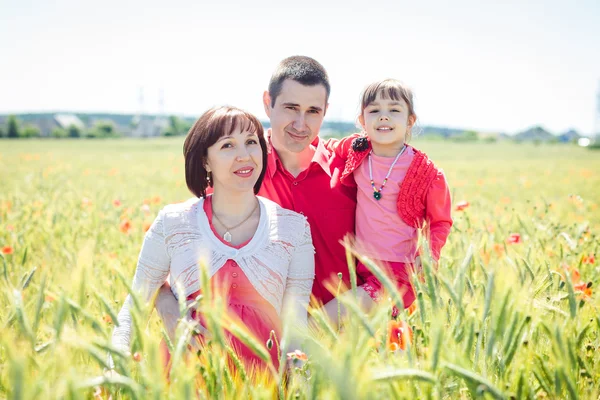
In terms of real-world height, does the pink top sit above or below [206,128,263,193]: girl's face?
below

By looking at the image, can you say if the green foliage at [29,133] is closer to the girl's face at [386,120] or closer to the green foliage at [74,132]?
the green foliage at [74,132]

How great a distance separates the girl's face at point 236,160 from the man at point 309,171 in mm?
590

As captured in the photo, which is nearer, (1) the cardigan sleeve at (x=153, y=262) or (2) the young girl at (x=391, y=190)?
(1) the cardigan sleeve at (x=153, y=262)

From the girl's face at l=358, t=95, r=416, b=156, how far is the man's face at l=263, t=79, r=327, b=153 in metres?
0.29

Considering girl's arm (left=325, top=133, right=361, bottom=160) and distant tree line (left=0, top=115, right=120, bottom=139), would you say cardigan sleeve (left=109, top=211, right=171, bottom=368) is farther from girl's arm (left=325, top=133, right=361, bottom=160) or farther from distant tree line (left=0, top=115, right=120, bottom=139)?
distant tree line (left=0, top=115, right=120, bottom=139)

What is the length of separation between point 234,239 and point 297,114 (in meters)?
0.93

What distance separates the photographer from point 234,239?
6.73 feet

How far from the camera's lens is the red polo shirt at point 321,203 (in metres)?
2.55

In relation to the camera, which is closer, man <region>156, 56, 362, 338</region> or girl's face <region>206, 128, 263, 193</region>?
girl's face <region>206, 128, 263, 193</region>

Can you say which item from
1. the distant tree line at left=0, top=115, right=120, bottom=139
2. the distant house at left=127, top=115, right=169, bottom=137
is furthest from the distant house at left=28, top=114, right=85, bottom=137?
the distant tree line at left=0, top=115, right=120, bottom=139

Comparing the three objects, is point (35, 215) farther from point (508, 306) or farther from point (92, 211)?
point (508, 306)

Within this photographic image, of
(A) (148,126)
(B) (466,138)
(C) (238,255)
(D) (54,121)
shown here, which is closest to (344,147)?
(C) (238,255)

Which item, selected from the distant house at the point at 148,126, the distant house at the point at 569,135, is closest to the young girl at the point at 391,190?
the distant house at the point at 148,126

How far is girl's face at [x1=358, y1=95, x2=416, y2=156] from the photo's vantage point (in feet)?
8.18
